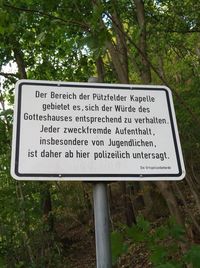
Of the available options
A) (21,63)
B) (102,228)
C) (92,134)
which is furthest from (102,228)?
(21,63)

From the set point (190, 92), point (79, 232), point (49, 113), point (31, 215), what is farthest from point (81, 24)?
point (79, 232)

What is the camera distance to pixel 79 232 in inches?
519

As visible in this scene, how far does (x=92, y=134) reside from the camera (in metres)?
1.88

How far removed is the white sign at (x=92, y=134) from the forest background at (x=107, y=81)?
0.86m

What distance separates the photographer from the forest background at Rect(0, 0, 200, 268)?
3250mm

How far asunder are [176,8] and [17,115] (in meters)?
7.94

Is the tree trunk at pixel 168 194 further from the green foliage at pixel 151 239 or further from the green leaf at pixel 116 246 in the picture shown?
the green leaf at pixel 116 246

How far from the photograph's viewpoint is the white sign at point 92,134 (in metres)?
1.77

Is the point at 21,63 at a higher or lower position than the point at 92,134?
higher

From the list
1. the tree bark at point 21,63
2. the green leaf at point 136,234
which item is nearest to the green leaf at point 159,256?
the green leaf at point 136,234

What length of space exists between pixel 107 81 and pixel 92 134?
7413mm

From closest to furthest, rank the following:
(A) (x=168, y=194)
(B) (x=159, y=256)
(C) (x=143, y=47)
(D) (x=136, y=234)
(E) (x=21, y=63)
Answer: (B) (x=159, y=256)
(D) (x=136, y=234)
(A) (x=168, y=194)
(C) (x=143, y=47)
(E) (x=21, y=63)

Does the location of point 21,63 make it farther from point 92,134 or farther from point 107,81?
point 92,134

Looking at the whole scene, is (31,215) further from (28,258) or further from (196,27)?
(196,27)
